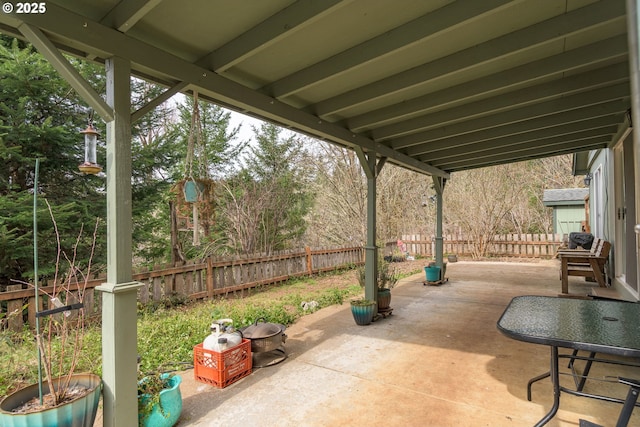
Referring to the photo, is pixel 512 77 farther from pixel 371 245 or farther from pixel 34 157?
pixel 34 157

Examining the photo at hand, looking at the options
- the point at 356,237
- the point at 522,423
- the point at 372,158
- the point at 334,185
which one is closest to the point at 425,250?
the point at 356,237

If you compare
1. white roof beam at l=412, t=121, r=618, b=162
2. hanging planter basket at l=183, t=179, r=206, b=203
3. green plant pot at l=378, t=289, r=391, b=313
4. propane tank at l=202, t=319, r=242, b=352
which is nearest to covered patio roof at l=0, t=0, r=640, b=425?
hanging planter basket at l=183, t=179, r=206, b=203

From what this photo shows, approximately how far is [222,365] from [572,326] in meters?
2.44

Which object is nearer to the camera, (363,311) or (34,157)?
(363,311)

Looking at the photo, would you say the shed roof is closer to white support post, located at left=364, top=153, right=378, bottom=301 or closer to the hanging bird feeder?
white support post, located at left=364, top=153, right=378, bottom=301

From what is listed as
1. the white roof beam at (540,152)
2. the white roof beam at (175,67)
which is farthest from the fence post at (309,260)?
the white roof beam at (175,67)

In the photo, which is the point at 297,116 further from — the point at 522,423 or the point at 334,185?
the point at 334,185

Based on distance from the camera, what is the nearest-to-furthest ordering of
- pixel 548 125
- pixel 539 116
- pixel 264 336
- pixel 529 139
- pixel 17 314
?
pixel 264 336 < pixel 17 314 < pixel 539 116 < pixel 548 125 < pixel 529 139

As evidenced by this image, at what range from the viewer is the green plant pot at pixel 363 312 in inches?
165

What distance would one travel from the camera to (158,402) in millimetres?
2094

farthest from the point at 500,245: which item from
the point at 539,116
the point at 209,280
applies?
the point at 209,280

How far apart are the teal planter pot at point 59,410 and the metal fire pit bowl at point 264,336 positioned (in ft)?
4.25

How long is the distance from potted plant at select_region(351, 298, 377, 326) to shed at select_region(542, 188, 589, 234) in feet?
33.4

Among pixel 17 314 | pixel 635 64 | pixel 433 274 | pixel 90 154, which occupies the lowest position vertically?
pixel 433 274
